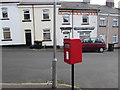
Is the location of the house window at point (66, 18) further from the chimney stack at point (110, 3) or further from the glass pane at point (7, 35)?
the chimney stack at point (110, 3)

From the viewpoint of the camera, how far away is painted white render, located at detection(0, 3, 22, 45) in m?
18.0

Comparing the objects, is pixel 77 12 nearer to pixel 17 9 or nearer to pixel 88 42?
pixel 88 42

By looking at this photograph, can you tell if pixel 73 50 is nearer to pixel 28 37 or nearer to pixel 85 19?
pixel 28 37

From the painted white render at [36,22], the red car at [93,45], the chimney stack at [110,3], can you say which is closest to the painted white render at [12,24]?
the painted white render at [36,22]

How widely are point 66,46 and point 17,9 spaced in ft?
53.8

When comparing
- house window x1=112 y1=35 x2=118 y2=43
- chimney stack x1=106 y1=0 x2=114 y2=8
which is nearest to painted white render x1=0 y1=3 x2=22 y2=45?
house window x1=112 y1=35 x2=118 y2=43

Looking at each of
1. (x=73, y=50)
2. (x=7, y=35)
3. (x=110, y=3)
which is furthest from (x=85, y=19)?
(x=73, y=50)

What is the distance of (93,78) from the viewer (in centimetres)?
587

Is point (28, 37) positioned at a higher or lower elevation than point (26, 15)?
lower

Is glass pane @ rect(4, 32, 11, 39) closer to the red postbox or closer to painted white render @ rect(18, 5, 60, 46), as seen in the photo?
painted white render @ rect(18, 5, 60, 46)

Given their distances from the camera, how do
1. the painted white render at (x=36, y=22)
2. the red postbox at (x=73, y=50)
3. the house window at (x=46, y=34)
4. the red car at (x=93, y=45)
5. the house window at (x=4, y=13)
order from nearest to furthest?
the red postbox at (x=73, y=50) → the red car at (x=93, y=45) → the painted white render at (x=36, y=22) → the house window at (x=4, y=13) → the house window at (x=46, y=34)

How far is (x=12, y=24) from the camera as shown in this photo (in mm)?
18141

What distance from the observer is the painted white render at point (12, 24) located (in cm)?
1803

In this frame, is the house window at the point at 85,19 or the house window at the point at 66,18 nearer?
the house window at the point at 66,18
